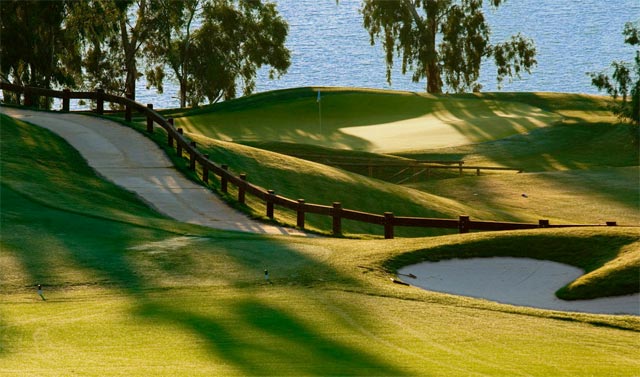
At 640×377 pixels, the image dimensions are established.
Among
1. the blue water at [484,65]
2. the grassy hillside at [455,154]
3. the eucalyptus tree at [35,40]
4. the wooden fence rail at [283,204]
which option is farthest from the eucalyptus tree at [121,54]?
the blue water at [484,65]

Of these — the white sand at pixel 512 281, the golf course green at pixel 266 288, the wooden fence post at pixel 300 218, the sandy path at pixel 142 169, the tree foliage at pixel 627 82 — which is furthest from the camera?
the tree foliage at pixel 627 82

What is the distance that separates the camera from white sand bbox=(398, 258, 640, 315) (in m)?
16.1

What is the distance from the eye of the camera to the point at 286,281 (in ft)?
53.5

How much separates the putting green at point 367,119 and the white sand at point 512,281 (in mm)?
36940

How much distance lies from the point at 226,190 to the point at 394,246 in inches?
435

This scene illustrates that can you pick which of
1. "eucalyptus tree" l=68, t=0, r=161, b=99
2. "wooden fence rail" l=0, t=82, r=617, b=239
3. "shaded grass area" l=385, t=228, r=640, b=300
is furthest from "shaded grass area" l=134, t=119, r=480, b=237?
"eucalyptus tree" l=68, t=0, r=161, b=99

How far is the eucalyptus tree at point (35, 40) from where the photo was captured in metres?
65.4

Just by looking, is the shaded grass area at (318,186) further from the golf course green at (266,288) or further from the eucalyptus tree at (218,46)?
the eucalyptus tree at (218,46)

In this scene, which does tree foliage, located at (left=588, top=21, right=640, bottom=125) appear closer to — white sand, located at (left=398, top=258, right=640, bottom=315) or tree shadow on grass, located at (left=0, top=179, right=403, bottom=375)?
tree shadow on grass, located at (left=0, top=179, right=403, bottom=375)

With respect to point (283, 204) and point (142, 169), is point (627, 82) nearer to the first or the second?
point (142, 169)

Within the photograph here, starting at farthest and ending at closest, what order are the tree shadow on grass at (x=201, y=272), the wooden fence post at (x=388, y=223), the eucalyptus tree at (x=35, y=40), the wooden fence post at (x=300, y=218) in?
the eucalyptus tree at (x=35, y=40)
the wooden fence post at (x=300, y=218)
the wooden fence post at (x=388, y=223)
the tree shadow on grass at (x=201, y=272)

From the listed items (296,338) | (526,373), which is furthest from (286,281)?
(526,373)

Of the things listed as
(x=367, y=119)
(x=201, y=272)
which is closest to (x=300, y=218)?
(x=201, y=272)

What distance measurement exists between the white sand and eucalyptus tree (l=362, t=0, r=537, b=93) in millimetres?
64714
